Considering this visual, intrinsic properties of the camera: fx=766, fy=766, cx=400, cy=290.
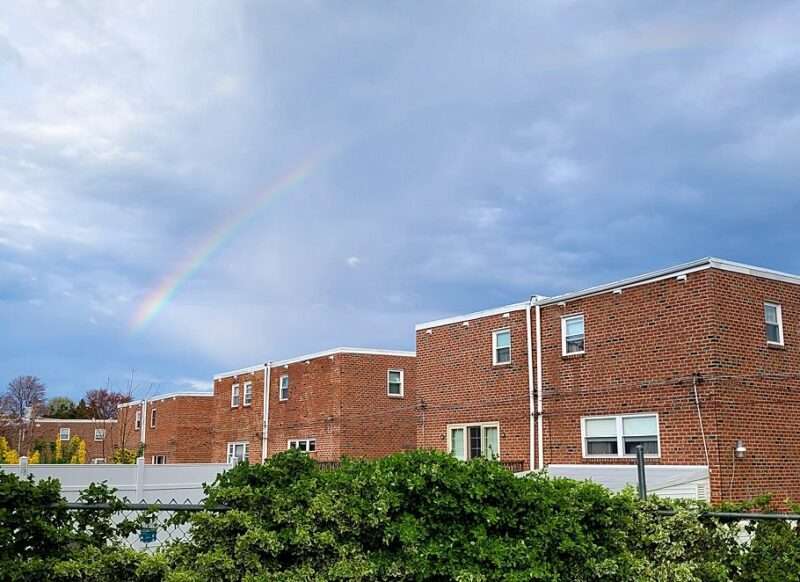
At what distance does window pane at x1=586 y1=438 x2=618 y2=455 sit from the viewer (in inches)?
734

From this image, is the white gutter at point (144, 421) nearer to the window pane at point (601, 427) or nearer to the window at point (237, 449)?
the window at point (237, 449)

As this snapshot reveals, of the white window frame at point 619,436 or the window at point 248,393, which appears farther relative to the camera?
the window at point 248,393

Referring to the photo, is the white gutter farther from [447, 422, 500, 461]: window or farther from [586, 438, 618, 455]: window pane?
[586, 438, 618, 455]: window pane

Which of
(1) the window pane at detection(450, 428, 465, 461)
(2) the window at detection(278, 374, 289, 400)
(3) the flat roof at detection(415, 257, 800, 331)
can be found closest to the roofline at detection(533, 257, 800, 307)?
(3) the flat roof at detection(415, 257, 800, 331)

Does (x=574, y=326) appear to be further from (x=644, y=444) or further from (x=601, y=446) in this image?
(x=644, y=444)

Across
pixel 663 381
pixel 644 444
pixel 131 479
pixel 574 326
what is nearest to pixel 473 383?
pixel 574 326

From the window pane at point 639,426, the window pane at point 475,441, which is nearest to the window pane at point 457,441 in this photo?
the window pane at point 475,441

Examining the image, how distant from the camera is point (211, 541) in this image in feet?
17.9

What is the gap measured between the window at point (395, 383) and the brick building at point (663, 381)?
32.1 ft

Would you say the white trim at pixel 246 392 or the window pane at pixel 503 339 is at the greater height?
the window pane at pixel 503 339

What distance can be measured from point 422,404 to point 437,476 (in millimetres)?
19558

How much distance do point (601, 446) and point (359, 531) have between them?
48.0 feet

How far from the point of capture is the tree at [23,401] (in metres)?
59.8

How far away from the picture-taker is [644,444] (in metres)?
17.9
